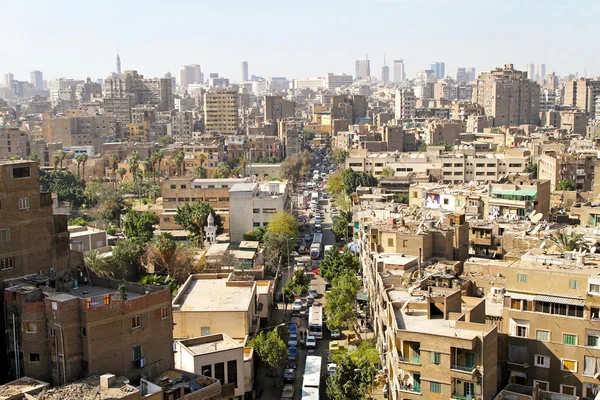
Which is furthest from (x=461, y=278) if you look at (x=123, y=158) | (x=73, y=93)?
(x=73, y=93)

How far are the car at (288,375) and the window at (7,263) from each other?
1060 centimetres

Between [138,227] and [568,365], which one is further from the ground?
[138,227]

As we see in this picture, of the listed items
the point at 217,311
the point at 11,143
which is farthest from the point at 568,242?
the point at 11,143

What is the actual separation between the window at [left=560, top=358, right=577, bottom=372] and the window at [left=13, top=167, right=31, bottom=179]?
17.1 m

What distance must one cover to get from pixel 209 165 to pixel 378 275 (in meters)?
53.8

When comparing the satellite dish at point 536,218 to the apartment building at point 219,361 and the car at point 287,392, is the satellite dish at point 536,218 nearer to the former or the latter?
the car at point 287,392

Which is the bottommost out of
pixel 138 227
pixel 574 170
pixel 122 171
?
pixel 138 227

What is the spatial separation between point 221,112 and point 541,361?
100888 millimetres

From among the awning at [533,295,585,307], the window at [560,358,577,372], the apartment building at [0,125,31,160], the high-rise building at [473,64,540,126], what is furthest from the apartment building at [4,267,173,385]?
→ the high-rise building at [473,64,540,126]

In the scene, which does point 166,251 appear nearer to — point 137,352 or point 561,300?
point 137,352

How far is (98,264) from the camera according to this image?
37.2 metres

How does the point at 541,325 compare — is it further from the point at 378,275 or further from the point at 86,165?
the point at 86,165

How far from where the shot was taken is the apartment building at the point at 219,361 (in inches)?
974

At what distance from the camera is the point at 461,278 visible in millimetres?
28016
